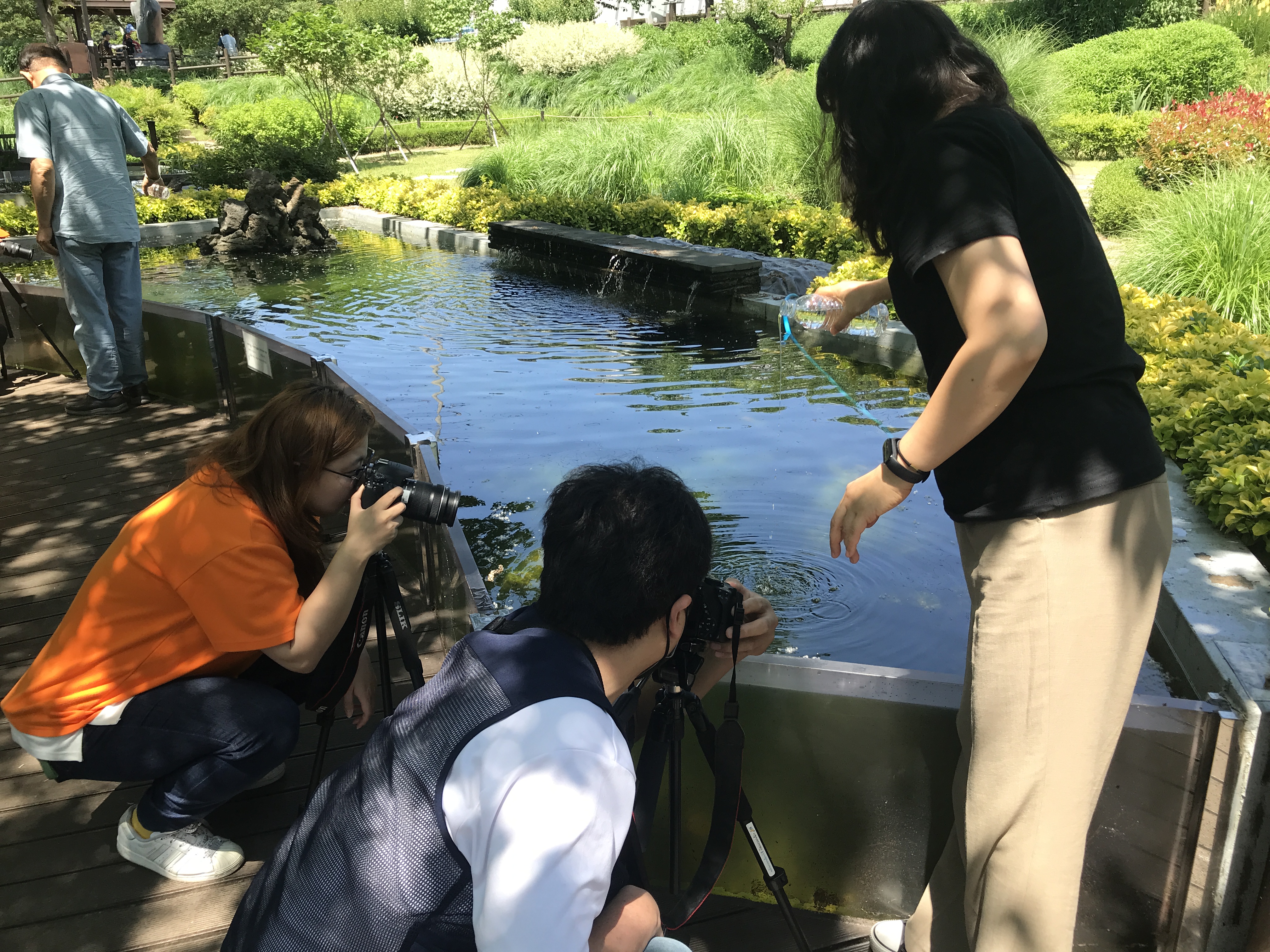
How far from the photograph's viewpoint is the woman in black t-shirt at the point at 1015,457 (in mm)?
1550

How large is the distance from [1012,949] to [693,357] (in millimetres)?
5293

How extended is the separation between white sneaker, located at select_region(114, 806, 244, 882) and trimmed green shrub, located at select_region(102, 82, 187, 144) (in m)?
25.0

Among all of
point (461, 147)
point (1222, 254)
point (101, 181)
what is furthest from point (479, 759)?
point (461, 147)

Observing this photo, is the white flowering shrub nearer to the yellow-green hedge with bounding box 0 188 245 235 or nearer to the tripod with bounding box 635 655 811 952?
the yellow-green hedge with bounding box 0 188 245 235

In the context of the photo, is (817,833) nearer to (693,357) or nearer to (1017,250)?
(1017,250)

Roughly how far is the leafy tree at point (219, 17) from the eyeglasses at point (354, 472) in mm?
45806

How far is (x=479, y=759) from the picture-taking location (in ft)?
3.93

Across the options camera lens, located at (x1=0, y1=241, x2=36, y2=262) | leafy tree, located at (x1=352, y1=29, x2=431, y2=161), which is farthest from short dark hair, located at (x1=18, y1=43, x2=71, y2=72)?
leafy tree, located at (x1=352, y1=29, x2=431, y2=161)

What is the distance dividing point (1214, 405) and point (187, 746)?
146 inches

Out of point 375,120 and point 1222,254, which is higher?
point 375,120

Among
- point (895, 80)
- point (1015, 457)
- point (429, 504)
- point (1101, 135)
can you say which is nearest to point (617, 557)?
point (1015, 457)

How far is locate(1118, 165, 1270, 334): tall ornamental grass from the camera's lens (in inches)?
236

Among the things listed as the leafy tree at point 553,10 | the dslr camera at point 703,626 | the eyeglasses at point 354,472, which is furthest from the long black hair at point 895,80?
the leafy tree at point 553,10

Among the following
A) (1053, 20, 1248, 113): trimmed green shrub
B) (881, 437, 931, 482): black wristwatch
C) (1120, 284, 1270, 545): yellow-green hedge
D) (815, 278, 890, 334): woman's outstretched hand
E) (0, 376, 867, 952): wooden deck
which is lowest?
(0, 376, 867, 952): wooden deck
